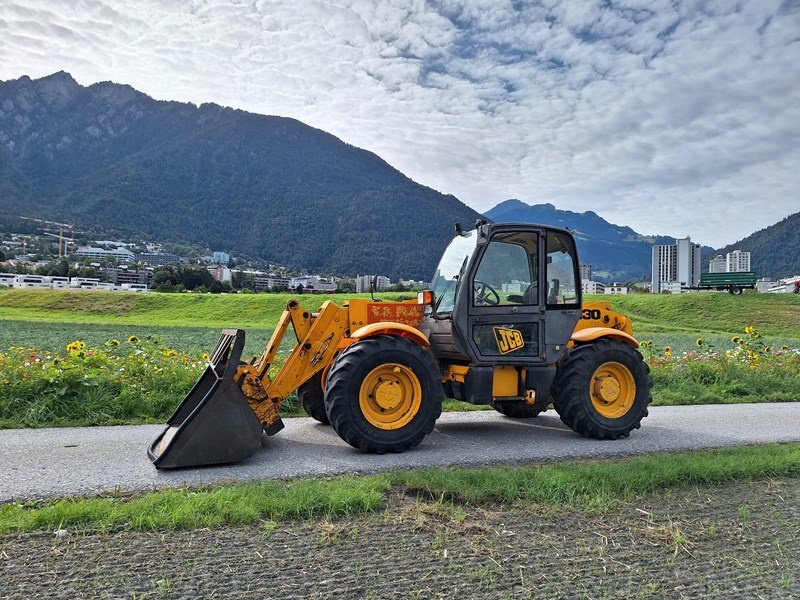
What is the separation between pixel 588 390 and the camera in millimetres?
7441

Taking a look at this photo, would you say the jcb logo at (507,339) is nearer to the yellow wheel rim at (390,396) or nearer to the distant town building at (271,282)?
the yellow wheel rim at (390,396)

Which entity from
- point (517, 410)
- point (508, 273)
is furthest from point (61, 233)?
point (508, 273)

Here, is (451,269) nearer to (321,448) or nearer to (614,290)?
(321,448)

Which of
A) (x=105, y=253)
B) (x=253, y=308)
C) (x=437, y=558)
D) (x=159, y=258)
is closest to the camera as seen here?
(x=437, y=558)

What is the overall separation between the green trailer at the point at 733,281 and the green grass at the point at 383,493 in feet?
205

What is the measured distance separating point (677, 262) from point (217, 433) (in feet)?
432

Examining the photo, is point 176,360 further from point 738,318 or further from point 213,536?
point 738,318

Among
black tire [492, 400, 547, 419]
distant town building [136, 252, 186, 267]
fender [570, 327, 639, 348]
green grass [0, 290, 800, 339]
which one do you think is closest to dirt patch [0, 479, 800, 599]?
fender [570, 327, 639, 348]

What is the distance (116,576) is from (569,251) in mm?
6255

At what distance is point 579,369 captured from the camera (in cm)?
741

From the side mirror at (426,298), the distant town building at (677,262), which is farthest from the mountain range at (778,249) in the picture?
the side mirror at (426,298)

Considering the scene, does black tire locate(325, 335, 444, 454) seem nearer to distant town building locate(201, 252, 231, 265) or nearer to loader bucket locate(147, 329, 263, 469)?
loader bucket locate(147, 329, 263, 469)

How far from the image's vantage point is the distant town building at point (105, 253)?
147750 mm

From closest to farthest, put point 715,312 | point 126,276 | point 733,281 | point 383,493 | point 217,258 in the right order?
point 383,493, point 715,312, point 733,281, point 126,276, point 217,258
